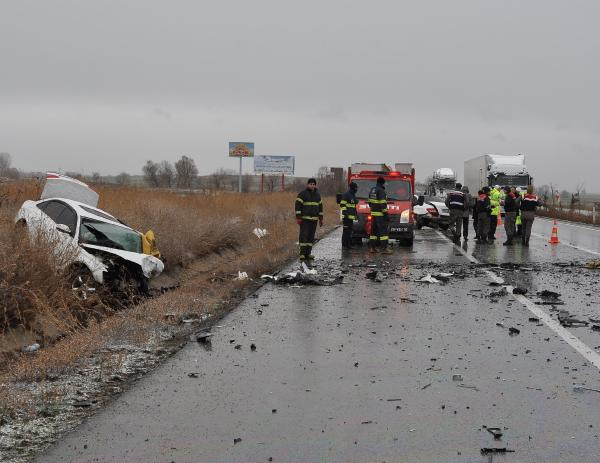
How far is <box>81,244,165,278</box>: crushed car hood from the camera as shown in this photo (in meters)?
12.2

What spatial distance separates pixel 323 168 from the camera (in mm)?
111688

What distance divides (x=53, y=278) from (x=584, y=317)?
7157 mm

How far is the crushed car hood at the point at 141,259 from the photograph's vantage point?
12.2 meters

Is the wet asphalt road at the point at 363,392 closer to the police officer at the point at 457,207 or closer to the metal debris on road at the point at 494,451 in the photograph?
the metal debris on road at the point at 494,451

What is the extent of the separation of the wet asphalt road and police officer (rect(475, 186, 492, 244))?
11.3 meters

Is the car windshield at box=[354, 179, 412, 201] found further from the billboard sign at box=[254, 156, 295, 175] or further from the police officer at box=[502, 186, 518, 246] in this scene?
the billboard sign at box=[254, 156, 295, 175]

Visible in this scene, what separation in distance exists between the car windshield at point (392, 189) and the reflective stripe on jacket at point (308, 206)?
4.46 meters

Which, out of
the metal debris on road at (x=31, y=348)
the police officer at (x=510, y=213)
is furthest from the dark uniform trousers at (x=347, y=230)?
the metal debris on road at (x=31, y=348)

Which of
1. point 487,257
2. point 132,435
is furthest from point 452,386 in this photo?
point 487,257

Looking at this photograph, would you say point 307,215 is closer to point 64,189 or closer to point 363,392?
point 64,189

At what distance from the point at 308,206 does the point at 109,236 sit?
501cm

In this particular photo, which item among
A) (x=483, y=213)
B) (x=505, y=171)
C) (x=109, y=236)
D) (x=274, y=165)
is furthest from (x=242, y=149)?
(x=109, y=236)

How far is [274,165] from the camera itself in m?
74.6

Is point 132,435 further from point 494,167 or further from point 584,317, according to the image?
point 494,167
